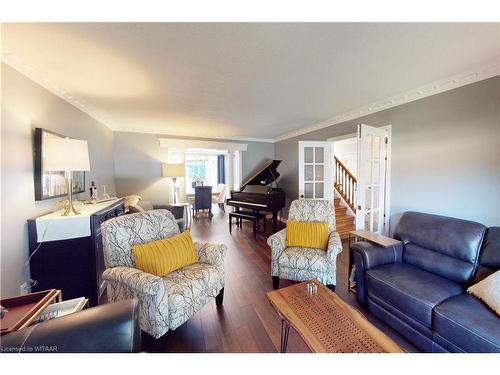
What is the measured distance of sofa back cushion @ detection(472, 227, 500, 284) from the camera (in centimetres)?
153

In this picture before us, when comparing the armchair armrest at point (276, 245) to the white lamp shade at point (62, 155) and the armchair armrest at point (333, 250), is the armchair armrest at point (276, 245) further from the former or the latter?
the white lamp shade at point (62, 155)

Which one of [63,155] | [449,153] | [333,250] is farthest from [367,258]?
[63,155]

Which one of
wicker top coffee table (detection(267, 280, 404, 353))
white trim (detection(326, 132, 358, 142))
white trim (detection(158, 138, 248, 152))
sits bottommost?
wicker top coffee table (detection(267, 280, 404, 353))

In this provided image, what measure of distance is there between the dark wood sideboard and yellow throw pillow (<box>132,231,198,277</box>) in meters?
0.72

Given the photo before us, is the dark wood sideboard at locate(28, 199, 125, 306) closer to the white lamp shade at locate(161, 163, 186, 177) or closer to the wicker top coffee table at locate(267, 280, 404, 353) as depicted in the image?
the wicker top coffee table at locate(267, 280, 404, 353)

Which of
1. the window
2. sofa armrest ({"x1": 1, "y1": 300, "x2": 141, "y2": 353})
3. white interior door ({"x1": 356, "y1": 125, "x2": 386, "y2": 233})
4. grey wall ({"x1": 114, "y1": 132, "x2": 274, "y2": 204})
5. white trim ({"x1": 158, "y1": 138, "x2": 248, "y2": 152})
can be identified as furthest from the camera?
the window

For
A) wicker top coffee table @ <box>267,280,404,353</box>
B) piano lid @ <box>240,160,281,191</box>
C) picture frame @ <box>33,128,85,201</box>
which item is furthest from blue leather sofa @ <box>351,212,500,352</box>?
picture frame @ <box>33,128,85,201</box>

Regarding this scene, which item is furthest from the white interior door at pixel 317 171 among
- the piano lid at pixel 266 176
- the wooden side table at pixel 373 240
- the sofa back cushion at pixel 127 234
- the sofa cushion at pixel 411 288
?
the sofa back cushion at pixel 127 234

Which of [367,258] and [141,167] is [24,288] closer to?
[367,258]

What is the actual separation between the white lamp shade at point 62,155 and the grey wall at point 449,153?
3818mm

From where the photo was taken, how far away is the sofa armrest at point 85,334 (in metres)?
0.74

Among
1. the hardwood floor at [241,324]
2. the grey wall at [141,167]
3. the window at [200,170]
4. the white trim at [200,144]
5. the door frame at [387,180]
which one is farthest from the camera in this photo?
the window at [200,170]

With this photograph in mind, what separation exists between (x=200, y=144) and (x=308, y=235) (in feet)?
12.3
